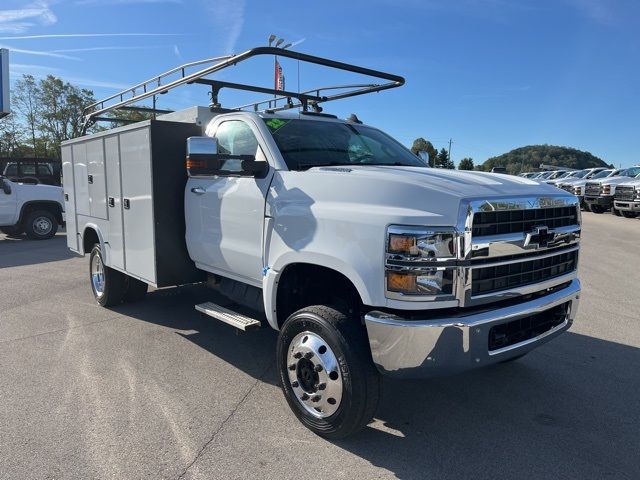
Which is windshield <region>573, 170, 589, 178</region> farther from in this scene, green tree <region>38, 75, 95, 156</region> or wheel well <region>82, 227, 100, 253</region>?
green tree <region>38, 75, 95, 156</region>

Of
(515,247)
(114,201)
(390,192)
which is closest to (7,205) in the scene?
(114,201)

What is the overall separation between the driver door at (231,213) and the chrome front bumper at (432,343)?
4.25ft

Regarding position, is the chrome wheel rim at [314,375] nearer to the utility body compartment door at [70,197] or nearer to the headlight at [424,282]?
the headlight at [424,282]

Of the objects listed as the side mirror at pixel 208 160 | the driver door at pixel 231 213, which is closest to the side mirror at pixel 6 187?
the driver door at pixel 231 213

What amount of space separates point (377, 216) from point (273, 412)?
168cm

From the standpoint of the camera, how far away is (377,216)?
2.88 m

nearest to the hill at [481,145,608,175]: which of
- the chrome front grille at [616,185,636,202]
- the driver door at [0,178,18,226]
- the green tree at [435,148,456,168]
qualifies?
the green tree at [435,148,456,168]

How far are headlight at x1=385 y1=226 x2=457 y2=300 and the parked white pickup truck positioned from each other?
12.7m

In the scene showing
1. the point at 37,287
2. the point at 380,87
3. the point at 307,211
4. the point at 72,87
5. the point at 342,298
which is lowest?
the point at 37,287

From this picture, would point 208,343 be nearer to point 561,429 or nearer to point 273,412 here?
point 273,412

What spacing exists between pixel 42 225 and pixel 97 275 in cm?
870

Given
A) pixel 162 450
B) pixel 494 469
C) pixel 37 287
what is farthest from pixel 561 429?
pixel 37 287

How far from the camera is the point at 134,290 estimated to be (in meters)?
6.43

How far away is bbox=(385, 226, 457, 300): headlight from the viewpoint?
2754 millimetres
